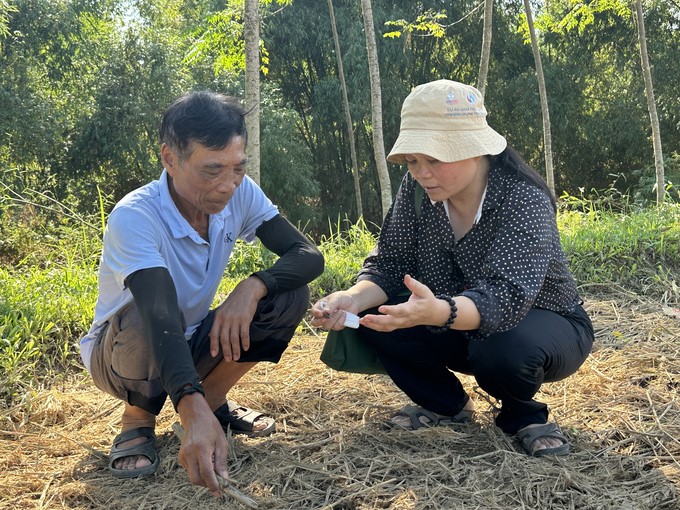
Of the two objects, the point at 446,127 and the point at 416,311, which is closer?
the point at 416,311

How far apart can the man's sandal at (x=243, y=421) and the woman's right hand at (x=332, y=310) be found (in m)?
0.49

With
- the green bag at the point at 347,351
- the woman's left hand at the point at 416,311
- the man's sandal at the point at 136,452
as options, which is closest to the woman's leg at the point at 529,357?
the woman's left hand at the point at 416,311

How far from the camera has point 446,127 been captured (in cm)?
194

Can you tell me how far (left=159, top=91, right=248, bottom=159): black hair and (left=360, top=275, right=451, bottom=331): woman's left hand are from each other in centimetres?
71

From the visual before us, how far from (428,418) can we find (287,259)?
71cm

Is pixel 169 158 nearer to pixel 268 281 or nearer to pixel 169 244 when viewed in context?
pixel 169 244

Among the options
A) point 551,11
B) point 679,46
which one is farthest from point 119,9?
point 679,46

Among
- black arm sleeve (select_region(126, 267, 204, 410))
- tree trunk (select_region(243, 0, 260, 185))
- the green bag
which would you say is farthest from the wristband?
tree trunk (select_region(243, 0, 260, 185))

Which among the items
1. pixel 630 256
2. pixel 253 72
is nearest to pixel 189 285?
pixel 630 256

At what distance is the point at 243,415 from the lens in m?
2.43

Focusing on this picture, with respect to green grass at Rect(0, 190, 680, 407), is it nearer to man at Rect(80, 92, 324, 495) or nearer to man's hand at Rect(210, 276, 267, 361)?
man at Rect(80, 92, 324, 495)

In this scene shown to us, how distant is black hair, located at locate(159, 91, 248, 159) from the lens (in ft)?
6.69

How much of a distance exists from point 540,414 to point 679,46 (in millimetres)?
15222

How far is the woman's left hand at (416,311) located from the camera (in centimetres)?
172
